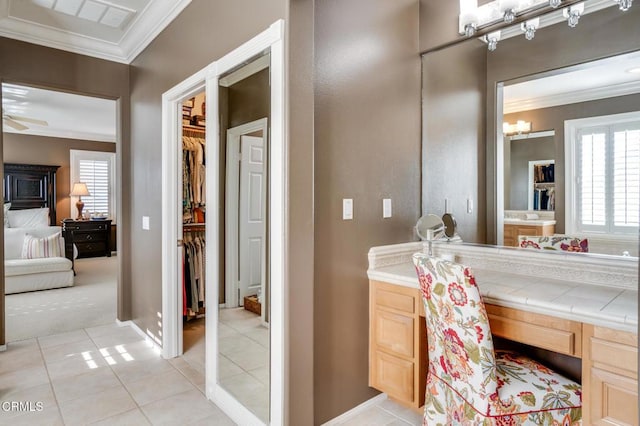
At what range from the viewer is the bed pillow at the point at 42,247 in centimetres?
525

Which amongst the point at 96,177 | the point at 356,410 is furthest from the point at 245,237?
the point at 96,177

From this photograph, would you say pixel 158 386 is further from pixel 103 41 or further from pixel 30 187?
pixel 30 187

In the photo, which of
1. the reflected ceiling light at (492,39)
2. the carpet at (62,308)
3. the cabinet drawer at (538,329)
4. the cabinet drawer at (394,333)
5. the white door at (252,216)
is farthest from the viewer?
the carpet at (62,308)

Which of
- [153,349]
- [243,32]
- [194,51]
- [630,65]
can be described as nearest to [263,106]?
[243,32]

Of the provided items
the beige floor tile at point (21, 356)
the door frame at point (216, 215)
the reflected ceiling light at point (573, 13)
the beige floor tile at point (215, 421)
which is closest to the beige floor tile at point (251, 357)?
the door frame at point (216, 215)

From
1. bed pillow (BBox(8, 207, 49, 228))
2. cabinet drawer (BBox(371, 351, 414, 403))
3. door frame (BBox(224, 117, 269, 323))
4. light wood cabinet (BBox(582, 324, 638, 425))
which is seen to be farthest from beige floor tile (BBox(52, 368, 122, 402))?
bed pillow (BBox(8, 207, 49, 228))

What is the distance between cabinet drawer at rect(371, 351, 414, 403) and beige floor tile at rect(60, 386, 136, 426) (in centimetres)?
150

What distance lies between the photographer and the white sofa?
4957mm

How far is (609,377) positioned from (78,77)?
4.37 meters

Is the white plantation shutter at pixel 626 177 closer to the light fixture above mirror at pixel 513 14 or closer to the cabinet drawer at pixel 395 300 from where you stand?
the light fixture above mirror at pixel 513 14

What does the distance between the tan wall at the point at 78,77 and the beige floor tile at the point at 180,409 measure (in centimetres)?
176

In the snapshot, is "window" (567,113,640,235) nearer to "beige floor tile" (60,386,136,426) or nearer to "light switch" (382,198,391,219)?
"light switch" (382,198,391,219)

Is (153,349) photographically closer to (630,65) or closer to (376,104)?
(376,104)

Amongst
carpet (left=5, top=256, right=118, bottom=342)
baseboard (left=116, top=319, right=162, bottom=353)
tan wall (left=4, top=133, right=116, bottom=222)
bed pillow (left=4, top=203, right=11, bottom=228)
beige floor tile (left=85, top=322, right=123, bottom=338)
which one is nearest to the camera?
baseboard (left=116, top=319, right=162, bottom=353)
